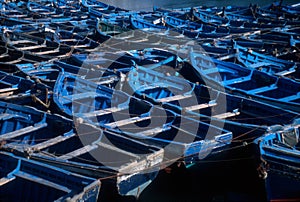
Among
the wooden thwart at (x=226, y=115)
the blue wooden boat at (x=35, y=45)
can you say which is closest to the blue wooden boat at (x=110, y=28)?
the blue wooden boat at (x=35, y=45)

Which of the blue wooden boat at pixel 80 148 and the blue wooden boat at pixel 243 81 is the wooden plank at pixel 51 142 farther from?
the blue wooden boat at pixel 243 81

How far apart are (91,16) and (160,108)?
48.5 feet

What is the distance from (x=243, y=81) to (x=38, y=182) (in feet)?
29.4

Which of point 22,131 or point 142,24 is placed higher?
point 142,24

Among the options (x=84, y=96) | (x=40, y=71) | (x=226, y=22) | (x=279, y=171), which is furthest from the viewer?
(x=226, y=22)

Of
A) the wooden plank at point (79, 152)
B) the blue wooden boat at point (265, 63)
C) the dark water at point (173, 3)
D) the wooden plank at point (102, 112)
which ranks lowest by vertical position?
the dark water at point (173, 3)

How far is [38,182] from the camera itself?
30.3 ft

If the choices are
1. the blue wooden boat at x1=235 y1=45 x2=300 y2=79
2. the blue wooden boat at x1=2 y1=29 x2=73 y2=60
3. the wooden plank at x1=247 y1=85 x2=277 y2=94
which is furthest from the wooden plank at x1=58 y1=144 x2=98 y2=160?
the blue wooden boat at x1=235 y1=45 x2=300 y2=79

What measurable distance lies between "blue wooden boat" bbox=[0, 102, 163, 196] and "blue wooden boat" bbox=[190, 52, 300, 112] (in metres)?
5.13

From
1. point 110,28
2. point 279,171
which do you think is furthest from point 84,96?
point 110,28

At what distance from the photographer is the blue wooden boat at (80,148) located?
31.5 ft

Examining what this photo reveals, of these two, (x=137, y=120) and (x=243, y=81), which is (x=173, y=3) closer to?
(x=243, y=81)

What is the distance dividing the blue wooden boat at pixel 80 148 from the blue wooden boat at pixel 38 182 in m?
0.43

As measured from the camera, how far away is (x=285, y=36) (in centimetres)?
2092
